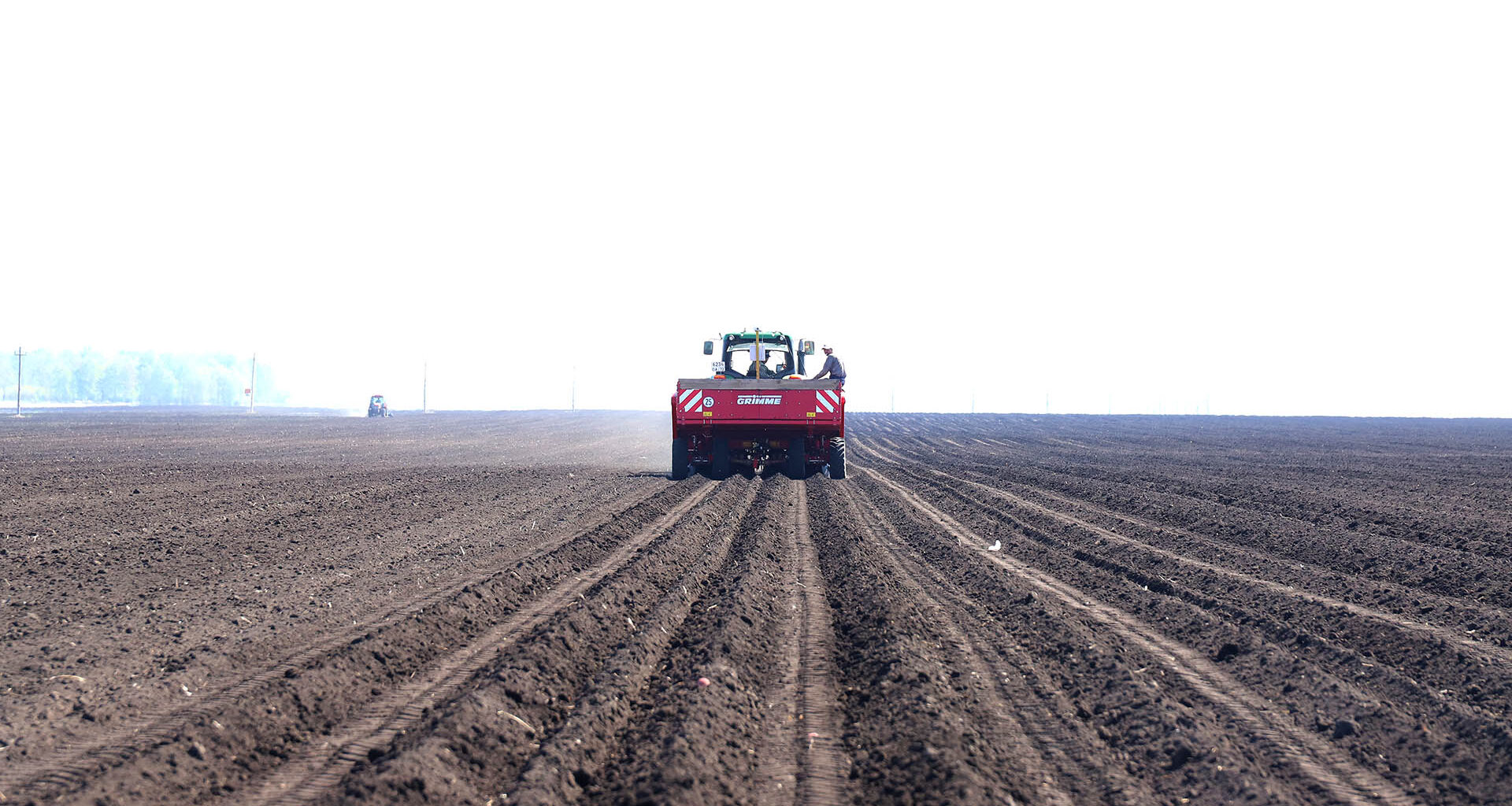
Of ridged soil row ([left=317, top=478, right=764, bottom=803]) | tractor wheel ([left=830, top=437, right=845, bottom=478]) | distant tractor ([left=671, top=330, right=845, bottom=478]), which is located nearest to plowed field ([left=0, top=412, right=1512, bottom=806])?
ridged soil row ([left=317, top=478, right=764, bottom=803])

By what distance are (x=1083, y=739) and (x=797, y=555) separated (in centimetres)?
522

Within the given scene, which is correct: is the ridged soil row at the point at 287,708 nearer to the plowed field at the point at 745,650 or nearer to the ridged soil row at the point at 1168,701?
the plowed field at the point at 745,650

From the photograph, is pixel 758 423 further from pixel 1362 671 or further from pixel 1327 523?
pixel 1362 671

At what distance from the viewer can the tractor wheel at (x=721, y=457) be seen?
1739 centimetres

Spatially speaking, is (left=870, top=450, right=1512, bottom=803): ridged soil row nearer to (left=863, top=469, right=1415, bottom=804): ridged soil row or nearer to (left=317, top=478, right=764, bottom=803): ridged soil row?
(left=863, top=469, right=1415, bottom=804): ridged soil row

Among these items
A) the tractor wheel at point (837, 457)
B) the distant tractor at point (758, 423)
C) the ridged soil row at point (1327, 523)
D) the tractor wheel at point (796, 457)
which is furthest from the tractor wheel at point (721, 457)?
the ridged soil row at point (1327, 523)

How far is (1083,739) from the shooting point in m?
4.55

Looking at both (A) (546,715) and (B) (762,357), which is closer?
(A) (546,715)

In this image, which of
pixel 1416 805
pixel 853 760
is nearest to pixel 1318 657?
pixel 1416 805

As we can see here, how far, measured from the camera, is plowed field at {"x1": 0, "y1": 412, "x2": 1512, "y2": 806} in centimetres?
405

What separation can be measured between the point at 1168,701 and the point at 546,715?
10.6ft

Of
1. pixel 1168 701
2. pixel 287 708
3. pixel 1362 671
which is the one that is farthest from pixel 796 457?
pixel 287 708

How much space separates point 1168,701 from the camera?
5105 millimetres

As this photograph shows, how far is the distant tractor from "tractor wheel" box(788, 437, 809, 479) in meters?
0.01
